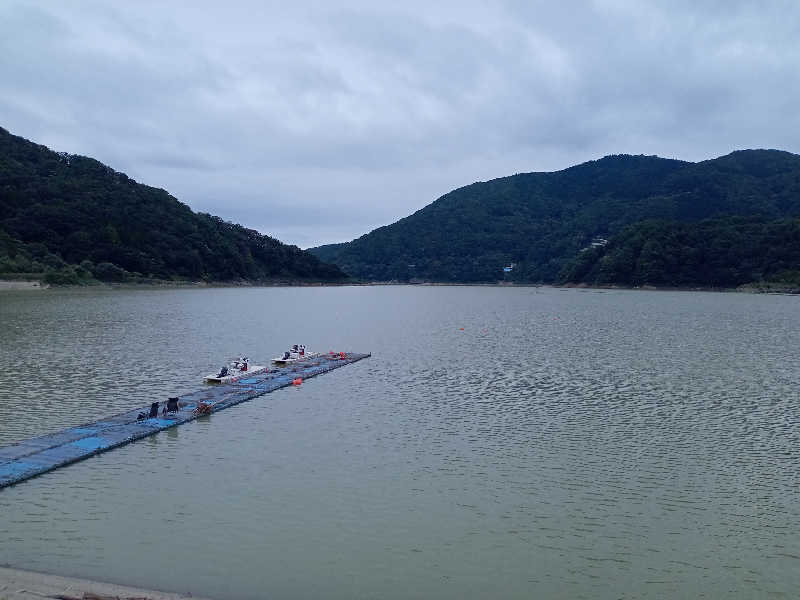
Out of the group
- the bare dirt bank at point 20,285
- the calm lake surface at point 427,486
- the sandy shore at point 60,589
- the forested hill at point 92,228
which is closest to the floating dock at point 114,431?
the calm lake surface at point 427,486

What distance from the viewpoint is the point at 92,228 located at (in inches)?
5497

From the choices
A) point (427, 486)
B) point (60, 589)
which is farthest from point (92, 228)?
point (60, 589)

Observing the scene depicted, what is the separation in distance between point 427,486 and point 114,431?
10775 mm

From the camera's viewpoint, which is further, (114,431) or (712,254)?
(712,254)

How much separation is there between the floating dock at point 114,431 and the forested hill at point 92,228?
9696cm

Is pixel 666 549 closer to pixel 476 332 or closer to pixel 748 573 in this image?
pixel 748 573

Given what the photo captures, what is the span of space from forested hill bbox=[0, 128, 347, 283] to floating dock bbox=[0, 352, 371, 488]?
318 ft

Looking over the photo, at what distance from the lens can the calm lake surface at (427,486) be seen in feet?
38.2

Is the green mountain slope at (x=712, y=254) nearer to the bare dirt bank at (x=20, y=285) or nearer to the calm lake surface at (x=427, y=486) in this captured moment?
the calm lake surface at (x=427, y=486)

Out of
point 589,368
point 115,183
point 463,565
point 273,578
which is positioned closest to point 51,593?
point 273,578

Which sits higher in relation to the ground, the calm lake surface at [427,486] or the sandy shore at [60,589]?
the sandy shore at [60,589]

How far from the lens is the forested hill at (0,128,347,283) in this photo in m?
124

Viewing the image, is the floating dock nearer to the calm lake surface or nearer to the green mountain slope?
the calm lake surface

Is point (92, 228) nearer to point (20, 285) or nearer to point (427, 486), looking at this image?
point (20, 285)
